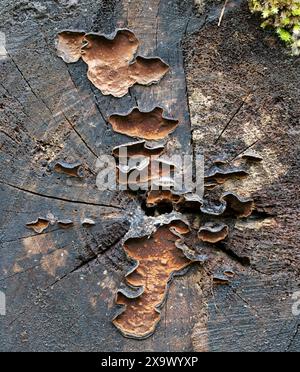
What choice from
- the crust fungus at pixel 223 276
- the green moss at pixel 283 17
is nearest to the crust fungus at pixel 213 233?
the crust fungus at pixel 223 276

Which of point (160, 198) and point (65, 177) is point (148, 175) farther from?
point (65, 177)


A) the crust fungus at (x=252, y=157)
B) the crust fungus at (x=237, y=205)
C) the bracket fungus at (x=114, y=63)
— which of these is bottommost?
the crust fungus at (x=237, y=205)

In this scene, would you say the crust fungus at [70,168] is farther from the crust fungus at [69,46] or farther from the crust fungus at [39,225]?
the crust fungus at [69,46]

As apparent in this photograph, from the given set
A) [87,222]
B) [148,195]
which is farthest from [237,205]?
[87,222]

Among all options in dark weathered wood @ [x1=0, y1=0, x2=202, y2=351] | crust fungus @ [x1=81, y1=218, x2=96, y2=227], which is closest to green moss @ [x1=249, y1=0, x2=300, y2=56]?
dark weathered wood @ [x1=0, y1=0, x2=202, y2=351]

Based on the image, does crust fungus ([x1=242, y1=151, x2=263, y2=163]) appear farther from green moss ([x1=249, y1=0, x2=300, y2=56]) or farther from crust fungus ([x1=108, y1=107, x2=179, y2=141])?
green moss ([x1=249, y1=0, x2=300, y2=56])

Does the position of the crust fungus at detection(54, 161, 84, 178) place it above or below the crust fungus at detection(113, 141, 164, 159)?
below
